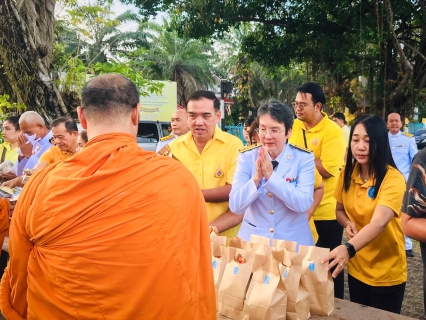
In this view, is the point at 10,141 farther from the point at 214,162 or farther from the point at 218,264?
the point at 218,264

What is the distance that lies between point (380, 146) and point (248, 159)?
2.56 ft

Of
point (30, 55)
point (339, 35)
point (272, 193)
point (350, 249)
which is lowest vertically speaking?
point (350, 249)

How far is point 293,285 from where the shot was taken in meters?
1.84

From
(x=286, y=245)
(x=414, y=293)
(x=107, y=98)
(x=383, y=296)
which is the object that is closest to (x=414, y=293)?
(x=414, y=293)

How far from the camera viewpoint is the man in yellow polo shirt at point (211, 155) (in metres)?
2.88

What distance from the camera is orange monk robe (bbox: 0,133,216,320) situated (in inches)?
54.2

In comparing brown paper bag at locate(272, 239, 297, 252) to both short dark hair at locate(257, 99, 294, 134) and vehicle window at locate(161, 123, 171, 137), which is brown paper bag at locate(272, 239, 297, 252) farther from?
vehicle window at locate(161, 123, 171, 137)

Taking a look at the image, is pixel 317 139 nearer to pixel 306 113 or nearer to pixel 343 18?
pixel 306 113

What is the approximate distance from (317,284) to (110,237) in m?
1.03

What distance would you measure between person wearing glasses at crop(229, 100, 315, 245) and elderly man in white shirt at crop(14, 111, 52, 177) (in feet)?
10.7

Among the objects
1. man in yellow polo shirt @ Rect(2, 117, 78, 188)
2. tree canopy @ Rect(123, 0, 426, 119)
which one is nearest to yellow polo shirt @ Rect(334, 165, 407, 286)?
man in yellow polo shirt @ Rect(2, 117, 78, 188)

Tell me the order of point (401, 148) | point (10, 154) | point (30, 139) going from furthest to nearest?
point (401, 148) → point (10, 154) → point (30, 139)

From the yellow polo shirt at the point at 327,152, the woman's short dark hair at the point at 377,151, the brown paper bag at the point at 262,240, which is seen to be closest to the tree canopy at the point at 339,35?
A: the yellow polo shirt at the point at 327,152

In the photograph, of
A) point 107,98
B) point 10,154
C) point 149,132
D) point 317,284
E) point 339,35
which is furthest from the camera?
point 149,132
